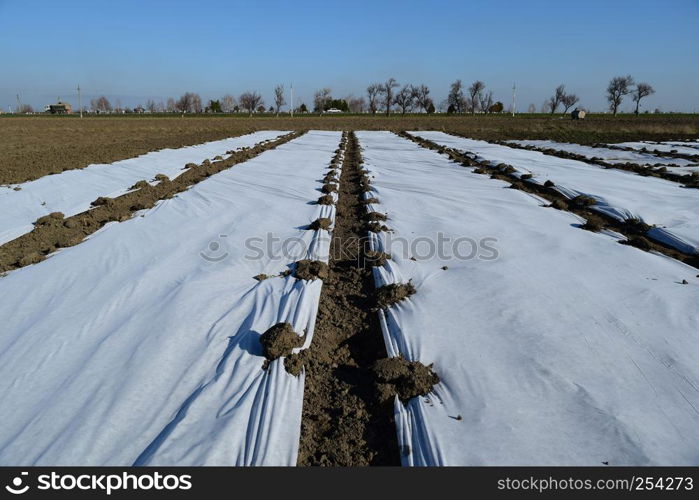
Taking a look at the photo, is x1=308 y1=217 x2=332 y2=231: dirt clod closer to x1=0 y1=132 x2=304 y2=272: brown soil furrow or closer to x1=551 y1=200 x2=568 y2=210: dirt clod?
x1=0 y1=132 x2=304 y2=272: brown soil furrow

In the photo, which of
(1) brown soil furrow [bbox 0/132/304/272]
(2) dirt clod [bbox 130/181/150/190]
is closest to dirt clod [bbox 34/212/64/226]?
(1) brown soil furrow [bbox 0/132/304/272]

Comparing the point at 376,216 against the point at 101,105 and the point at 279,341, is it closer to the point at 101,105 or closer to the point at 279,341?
the point at 279,341

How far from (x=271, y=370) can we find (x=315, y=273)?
1.51m

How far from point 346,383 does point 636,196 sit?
628 centimetres

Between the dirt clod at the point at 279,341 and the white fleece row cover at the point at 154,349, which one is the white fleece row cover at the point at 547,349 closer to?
the dirt clod at the point at 279,341

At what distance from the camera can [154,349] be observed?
279 centimetres

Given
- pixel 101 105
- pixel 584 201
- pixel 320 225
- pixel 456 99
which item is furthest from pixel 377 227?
pixel 101 105

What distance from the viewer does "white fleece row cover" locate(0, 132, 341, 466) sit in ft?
6.81

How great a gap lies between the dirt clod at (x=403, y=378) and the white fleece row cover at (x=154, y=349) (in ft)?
1.71

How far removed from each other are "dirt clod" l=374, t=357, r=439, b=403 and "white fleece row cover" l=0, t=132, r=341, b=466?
1.71 feet
